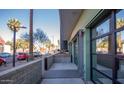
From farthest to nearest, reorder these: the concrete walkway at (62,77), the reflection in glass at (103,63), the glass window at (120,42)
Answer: the concrete walkway at (62,77), the reflection in glass at (103,63), the glass window at (120,42)

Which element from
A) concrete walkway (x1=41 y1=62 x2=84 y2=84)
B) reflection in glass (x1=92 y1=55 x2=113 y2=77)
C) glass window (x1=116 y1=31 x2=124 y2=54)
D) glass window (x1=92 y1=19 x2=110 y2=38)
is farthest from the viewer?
concrete walkway (x1=41 y1=62 x2=84 y2=84)

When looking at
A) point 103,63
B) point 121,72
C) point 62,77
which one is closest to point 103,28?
point 103,63

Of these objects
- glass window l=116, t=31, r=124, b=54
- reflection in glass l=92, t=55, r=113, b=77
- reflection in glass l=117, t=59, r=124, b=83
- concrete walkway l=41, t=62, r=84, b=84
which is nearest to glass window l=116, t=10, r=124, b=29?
glass window l=116, t=31, r=124, b=54

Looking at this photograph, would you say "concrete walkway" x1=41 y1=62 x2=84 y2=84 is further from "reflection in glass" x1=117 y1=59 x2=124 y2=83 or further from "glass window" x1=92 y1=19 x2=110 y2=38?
"reflection in glass" x1=117 y1=59 x2=124 y2=83

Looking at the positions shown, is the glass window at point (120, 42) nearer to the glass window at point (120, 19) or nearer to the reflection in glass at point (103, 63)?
the glass window at point (120, 19)

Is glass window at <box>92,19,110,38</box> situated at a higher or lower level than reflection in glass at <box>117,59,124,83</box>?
higher

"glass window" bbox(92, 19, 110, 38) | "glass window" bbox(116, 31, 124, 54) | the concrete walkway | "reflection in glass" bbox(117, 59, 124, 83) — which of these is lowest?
the concrete walkway

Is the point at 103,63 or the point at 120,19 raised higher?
the point at 120,19

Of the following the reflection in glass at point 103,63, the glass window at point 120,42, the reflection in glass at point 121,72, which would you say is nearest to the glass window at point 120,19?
the glass window at point 120,42

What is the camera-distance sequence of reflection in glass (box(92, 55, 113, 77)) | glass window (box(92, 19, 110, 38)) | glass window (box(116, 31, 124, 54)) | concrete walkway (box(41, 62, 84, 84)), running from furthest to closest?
concrete walkway (box(41, 62, 84, 84)) < glass window (box(92, 19, 110, 38)) < reflection in glass (box(92, 55, 113, 77)) < glass window (box(116, 31, 124, 54))

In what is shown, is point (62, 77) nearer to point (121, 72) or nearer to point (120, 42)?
point (121, 72)

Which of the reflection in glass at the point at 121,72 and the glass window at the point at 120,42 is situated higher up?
the glass window at the point at 120,42
